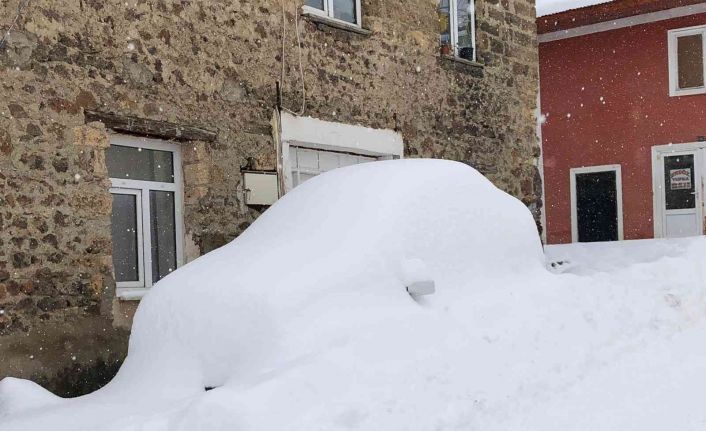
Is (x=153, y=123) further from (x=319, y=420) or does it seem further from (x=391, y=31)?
(x=319, y=420)

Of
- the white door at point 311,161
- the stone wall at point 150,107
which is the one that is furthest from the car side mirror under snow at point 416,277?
the white door at point 311,161

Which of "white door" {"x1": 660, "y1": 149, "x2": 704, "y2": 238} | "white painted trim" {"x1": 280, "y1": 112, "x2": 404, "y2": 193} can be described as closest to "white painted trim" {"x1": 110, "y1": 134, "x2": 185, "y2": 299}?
"white painted trim" {"x1": 280, "y1": 112, "x2": 404, "y2": 193}

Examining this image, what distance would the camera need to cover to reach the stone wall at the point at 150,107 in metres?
5.95

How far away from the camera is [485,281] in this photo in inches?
204

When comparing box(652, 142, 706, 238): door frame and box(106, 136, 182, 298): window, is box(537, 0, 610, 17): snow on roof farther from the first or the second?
box(106, 136, 182, 298): window

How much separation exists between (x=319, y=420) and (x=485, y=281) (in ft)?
6.27

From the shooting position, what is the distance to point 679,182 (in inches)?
600

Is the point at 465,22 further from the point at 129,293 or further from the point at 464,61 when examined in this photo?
the point at 129,293

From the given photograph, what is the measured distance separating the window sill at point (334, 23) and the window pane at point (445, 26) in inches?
55.8

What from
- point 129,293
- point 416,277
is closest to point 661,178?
point 129,293

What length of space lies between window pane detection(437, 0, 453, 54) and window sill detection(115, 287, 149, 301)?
16.2 ft

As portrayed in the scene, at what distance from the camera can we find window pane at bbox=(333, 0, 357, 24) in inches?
346

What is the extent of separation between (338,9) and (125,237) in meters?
3.52

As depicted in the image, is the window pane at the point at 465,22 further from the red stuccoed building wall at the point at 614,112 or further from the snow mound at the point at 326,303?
the red stuccoed building wall at the point at 614,112
